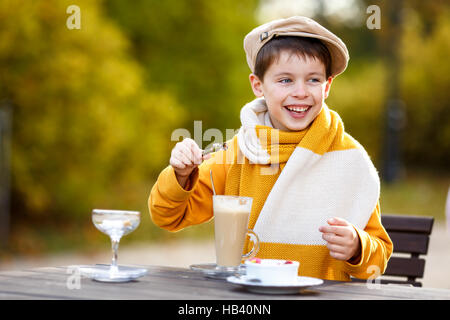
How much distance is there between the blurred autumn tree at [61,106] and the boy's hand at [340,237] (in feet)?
20.8

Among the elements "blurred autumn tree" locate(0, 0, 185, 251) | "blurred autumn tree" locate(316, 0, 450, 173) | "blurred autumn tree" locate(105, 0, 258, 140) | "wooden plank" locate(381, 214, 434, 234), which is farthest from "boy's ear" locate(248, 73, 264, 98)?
"blurred autumn tree" locate(316, 0, 450, 173)

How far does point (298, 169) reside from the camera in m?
2.48

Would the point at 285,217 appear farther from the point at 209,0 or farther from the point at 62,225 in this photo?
the point at 209,0

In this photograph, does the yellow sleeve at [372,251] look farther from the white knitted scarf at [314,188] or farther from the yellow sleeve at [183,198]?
the yellow sleeve at [183,198]

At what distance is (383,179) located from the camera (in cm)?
1652

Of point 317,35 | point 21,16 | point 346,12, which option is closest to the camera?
point 317,35

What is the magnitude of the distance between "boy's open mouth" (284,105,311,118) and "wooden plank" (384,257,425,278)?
0.83 metres

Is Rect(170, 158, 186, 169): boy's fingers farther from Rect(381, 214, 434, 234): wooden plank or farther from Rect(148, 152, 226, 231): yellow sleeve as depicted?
Rect(381, 214, 434, 234): wooden plank

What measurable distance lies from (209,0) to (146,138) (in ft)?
10.1

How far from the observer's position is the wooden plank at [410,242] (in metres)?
2.93


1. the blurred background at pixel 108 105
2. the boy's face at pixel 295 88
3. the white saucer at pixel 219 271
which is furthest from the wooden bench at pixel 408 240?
the blurred background at pixel 108 105

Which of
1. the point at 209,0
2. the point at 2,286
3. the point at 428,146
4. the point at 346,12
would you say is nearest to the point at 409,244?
the point at 2,286

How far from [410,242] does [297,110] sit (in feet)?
2.77

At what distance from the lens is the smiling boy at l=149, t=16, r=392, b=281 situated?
96.7 inches
